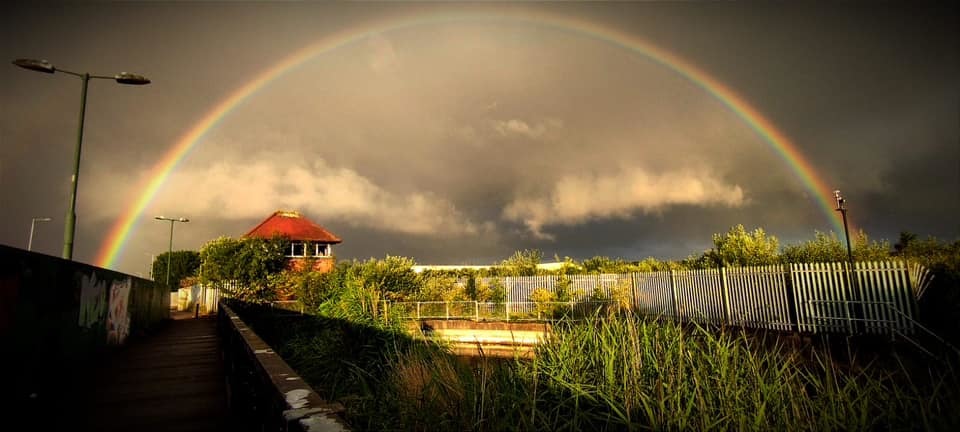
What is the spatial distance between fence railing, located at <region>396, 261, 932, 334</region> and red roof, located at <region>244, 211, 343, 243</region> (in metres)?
27.8

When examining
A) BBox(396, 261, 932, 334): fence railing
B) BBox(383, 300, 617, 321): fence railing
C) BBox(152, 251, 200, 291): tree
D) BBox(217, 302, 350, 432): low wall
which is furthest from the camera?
BBox(152, 251, 200, 291): tree

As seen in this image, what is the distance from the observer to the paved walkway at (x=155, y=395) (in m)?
4.47

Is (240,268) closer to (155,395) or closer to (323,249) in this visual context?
(323,249)

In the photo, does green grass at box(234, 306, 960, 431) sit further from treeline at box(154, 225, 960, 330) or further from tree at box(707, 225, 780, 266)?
tree at box(707, 225, 780, 266)

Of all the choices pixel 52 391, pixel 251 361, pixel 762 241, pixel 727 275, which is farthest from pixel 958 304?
pixel 762 241

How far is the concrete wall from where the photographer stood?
17.8 ft

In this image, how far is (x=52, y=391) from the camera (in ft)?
20.0

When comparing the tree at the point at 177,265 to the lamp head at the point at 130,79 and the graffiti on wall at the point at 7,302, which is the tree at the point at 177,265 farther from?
the graffiti on wall at the point at 7,302

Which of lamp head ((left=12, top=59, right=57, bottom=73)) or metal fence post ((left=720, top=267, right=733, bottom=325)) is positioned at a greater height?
lamp head ((left=12, top=59, right=57, bottom=73))

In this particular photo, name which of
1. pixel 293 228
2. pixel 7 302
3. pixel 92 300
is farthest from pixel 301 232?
pixel 7 302

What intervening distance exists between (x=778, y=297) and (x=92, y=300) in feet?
54.7

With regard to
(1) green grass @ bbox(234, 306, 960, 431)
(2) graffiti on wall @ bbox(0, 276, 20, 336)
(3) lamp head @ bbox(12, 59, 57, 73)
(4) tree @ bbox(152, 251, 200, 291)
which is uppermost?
(3) lamp head @ bbox(12, 59, 57, 73)

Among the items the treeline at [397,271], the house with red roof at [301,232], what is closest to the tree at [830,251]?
the treeline at [397,271]

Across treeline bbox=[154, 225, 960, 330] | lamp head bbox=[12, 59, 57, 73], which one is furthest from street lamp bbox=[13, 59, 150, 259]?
treeline bbox=[154, 225, 960, 330]
